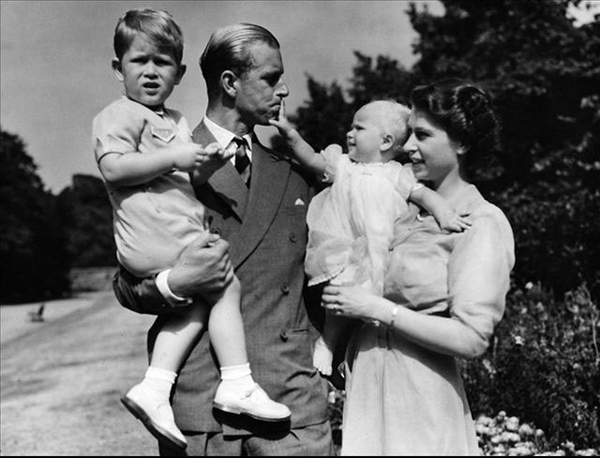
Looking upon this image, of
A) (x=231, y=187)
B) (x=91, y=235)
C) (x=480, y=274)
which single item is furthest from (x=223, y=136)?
(x=91, y=235)

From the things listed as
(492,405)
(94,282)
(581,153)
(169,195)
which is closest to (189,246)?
(169,195)

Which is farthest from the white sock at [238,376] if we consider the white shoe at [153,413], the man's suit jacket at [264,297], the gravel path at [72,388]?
the gravel path at [72,388]

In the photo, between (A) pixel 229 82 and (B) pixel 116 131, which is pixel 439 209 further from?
(B) pixel 116 131

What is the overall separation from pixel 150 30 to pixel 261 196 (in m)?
0.76

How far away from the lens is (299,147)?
3295mm

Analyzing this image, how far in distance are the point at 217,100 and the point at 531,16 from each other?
18706mm

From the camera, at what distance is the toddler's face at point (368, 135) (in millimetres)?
3219

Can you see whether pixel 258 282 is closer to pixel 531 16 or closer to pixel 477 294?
pixel 477 294

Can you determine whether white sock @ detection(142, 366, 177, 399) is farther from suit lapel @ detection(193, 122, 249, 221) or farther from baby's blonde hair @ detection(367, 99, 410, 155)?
baby's blonde hair @ detection(367, 99, 410, 155)

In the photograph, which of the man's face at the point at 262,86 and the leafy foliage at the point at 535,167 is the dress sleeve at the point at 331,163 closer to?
the man's face at the point at 262,86

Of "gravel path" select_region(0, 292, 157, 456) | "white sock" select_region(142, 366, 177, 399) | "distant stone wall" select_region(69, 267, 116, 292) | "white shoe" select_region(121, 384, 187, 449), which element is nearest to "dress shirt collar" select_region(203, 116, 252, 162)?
"white sock" select_region(142, 366, 177, 399)

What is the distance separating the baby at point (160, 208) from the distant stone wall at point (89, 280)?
47436 millimetres

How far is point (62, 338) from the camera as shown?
2236 centimetres

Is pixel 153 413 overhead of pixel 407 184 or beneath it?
beneath
